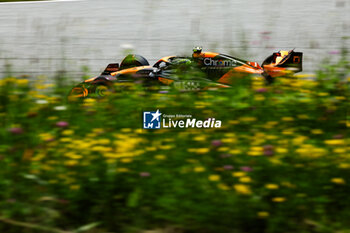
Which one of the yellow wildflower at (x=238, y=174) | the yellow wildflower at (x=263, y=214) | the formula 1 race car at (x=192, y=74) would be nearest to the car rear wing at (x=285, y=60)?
the formula 1 race car at (x=192, y=74)

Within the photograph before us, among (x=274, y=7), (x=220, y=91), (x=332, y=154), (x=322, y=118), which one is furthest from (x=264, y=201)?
(x=274, y=7)

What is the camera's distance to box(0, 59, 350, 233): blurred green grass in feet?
7.63

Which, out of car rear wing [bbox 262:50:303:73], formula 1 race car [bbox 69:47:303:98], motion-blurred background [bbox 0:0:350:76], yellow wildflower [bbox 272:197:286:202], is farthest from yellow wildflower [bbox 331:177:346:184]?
motion-blurred background [bbox 0:0:350:76]

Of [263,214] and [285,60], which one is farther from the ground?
[285,60]

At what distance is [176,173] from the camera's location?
2488 mm

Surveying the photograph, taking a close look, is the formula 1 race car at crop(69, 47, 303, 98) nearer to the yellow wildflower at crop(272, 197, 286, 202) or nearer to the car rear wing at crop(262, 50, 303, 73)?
the car rear wing at crop(262, 50, 303, 73)

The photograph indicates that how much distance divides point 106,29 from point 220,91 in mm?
8428

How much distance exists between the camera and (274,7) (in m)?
12.2

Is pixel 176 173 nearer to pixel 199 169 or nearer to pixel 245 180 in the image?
pixel 199 169

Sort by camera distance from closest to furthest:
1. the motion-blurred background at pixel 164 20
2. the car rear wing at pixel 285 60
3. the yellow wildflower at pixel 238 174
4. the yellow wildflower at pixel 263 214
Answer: the yellow wildflower at pixel 263 214
the yellow wildflower at pixel 238 174
the car rear wing at pixel 285 60
the motion-blurred background at pixel 164 20

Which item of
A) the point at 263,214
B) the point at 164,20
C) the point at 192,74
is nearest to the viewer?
the point at 263,214

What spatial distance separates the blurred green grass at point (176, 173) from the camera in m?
2.33

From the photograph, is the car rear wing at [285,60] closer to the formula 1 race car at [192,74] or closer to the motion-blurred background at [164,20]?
the formula 1 race car at [192,74]

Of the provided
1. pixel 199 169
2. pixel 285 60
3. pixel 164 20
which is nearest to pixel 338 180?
pixel 199 169
